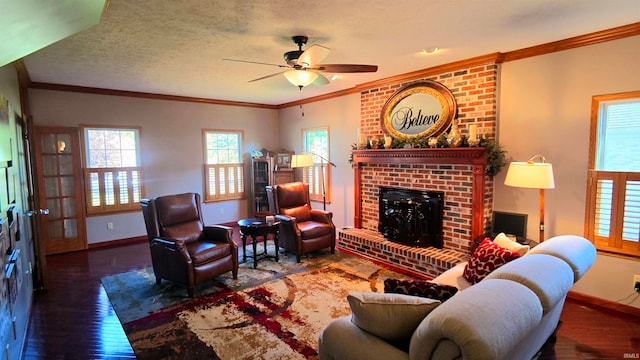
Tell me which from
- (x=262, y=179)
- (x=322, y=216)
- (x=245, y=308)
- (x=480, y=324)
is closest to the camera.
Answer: (x=480, y=324)

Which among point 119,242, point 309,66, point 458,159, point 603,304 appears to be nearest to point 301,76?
point 309,66

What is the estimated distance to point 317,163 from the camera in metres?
6.61

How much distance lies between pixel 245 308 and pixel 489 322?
99.7 inches

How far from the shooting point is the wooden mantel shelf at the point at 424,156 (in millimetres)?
3852

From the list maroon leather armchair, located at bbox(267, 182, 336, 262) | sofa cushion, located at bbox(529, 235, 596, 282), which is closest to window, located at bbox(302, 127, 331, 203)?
maroon leather armchair, located at bbox(267, 182, 336, 262)

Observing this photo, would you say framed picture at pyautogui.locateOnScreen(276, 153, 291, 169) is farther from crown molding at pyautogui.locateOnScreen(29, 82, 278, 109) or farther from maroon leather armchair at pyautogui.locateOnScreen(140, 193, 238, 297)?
maroon leather armchair at pyautogui.locateOnScreen(140, 193, 238, 297)

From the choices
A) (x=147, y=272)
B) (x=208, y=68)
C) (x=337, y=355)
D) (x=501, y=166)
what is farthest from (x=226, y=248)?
(x=501, y=166)

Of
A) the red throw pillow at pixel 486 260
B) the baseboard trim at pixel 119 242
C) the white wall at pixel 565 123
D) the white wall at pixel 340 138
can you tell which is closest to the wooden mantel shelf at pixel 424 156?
the white wall at pixel 565 123

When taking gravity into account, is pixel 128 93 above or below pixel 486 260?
above

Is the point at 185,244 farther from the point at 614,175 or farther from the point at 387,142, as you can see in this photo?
the point at 614,175

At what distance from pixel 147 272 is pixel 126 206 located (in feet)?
6.33

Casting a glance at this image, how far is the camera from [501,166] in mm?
3898

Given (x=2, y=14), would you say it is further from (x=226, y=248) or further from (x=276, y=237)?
(x=276, y=237)

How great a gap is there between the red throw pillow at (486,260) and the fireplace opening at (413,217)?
158 centimetres
